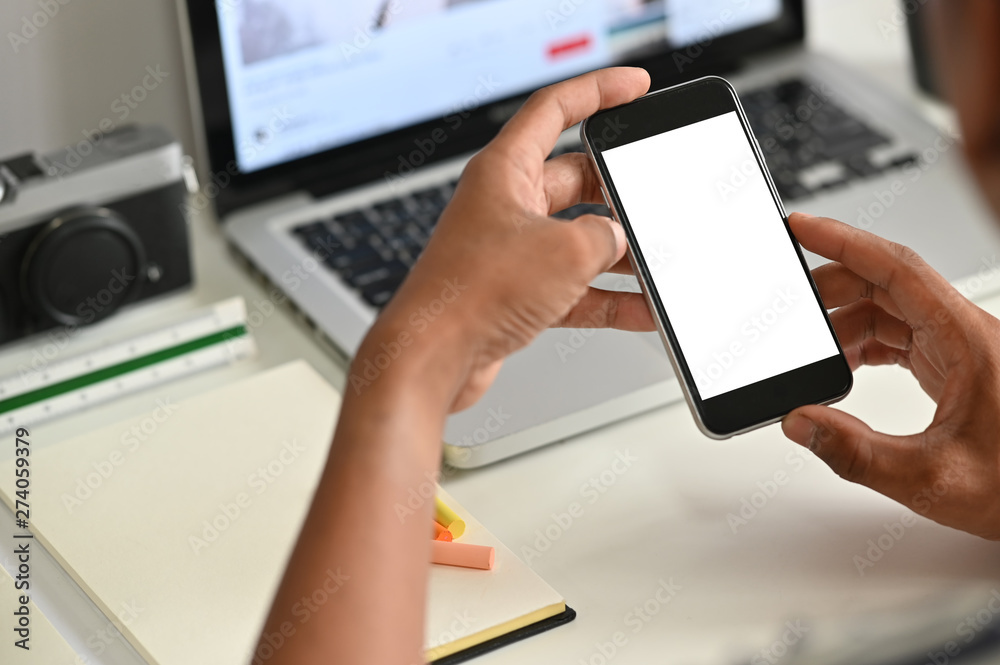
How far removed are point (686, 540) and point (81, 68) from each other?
0.65 m

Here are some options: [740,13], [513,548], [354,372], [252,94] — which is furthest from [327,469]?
[740,13]

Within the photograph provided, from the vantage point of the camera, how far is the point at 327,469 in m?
0.45

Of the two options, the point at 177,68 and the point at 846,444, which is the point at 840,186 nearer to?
the point at 846,444

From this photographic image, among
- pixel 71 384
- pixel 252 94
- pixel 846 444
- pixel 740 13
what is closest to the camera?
pixel 846 444

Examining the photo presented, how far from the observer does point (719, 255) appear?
25.0 inches

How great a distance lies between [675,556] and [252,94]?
513mm

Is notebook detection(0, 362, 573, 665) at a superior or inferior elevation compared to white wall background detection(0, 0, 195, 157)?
inferior

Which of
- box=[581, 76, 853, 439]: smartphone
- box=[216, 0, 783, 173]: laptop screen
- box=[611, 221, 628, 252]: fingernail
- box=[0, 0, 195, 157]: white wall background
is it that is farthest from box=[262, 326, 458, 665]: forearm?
box=[0, 0, 195, 157]: white wall background
